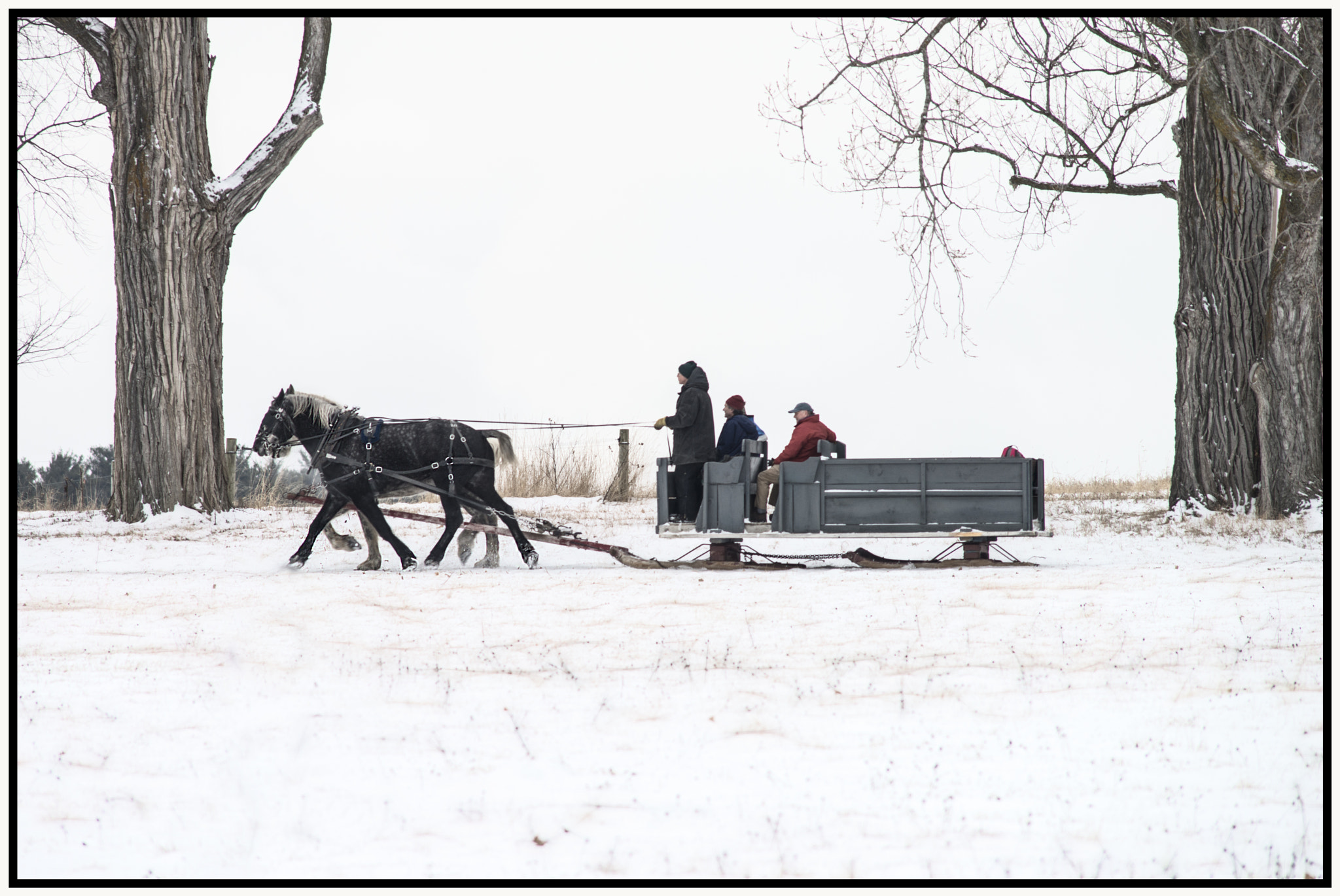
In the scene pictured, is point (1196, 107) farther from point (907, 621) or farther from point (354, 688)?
point (354, 688)

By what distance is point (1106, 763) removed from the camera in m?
4.81

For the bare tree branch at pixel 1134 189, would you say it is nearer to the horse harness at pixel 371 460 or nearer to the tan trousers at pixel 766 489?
the tan trousers at pixel 766 489

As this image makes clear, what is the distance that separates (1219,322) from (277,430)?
Result: 12.1 m

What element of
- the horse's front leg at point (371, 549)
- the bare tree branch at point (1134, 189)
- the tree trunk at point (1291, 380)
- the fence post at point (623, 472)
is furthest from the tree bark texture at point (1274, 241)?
the horse's front leg at point (371, 549)

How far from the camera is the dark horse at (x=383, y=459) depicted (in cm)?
1028

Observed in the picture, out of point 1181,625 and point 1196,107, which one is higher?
point 1196,107

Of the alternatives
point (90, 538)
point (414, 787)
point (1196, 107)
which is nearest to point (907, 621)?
point (414, 787)

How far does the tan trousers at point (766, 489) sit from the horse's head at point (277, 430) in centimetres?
456

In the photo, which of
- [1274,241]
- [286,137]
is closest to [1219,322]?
[1274,241]

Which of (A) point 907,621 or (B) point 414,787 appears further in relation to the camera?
(A) point 907,621

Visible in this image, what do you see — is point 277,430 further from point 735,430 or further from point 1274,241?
point 1274,241

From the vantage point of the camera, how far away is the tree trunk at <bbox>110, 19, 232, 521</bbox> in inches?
582

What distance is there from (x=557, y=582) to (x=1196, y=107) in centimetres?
1182

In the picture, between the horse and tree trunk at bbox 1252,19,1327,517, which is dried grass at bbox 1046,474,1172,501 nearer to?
tree trunk at bbox 1252,19,1327,517
